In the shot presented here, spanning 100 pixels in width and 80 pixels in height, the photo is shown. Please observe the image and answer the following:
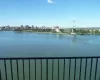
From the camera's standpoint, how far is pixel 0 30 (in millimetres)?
112812

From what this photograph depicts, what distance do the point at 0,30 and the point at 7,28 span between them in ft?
15.2

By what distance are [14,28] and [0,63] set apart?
104458 mm

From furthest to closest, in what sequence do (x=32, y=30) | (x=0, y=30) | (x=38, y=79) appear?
1. (x=0, y=30)
2. (x=32, y=30)
3. (x=38, y=79)

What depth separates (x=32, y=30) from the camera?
100125 mm

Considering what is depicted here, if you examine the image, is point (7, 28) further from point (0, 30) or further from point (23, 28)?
point (23, 28)

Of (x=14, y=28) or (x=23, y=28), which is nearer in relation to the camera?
(x=23, y=28)

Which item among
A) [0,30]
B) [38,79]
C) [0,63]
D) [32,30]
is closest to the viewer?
[38,79]

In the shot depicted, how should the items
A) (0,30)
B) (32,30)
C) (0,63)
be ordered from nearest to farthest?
(0,63), (32,30), (0,30)

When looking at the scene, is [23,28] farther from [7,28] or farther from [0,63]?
[0,63]

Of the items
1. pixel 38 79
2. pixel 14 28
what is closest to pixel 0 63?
pixel 38 79

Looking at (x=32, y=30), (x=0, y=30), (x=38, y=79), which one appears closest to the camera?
(x=38, y=79)

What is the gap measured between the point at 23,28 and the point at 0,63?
313 feet

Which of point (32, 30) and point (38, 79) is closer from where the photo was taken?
point (38, 79)

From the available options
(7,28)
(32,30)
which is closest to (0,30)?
(7,28)
